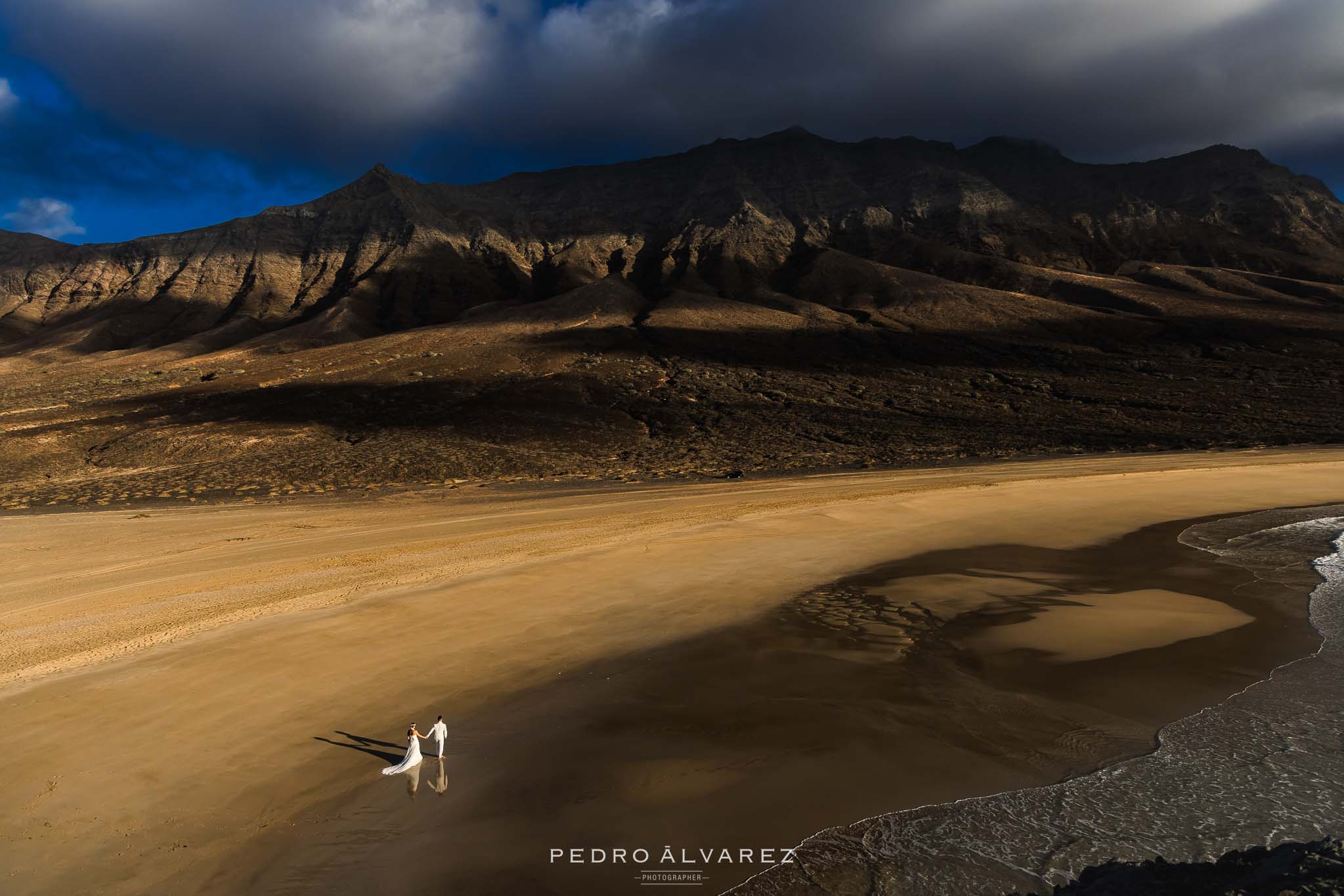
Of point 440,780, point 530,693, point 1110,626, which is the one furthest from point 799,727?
point 1110,626

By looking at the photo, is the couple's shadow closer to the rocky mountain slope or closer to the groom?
the groom

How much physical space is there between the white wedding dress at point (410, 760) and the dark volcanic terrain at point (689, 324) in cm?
2997

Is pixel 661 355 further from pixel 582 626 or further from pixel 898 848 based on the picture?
pixel 898 848

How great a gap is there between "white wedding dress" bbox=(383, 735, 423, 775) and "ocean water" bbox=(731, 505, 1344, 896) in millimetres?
4595

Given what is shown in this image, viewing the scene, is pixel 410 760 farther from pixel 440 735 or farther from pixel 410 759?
pixel 440 735

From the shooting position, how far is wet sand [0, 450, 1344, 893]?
7699 millimetres

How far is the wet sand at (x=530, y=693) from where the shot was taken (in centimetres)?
770

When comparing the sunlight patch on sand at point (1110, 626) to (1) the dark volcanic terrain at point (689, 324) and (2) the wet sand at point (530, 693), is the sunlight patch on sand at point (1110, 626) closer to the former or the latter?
(2) the wet sand at point (530, 693)

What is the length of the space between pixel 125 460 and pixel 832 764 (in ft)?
156

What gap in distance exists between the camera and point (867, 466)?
40375 millimetres

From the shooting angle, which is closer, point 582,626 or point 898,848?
point 898,848

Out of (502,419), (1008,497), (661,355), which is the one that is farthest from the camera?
(661,355)

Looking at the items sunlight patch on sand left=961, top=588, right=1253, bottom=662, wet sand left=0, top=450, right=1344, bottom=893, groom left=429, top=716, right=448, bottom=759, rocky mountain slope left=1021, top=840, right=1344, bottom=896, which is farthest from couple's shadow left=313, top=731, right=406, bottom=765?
sunlight patch on sand left=961, top=588, right=1253, bottom=662

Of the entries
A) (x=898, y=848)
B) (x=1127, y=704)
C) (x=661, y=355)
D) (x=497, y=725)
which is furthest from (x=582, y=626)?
(x=661, y=355)
